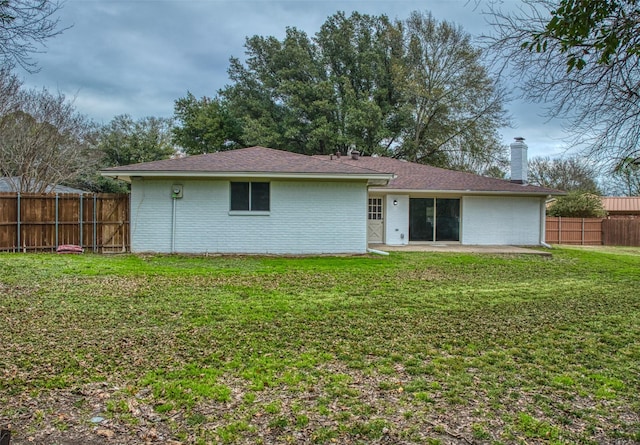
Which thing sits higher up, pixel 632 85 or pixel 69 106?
pixel 69 106

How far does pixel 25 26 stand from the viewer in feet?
14.9

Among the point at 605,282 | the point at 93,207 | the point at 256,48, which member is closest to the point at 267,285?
the point at 605,282

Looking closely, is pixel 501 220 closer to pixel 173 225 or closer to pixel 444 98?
pixel 173 225

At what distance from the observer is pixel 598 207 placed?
2152 cm

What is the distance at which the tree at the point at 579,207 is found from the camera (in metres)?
21.3

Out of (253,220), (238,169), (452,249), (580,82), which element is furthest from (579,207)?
(580,82)

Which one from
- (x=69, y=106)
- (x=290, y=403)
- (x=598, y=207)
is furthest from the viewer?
Result: (x=598, y=207)

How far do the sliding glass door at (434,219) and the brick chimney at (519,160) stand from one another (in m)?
3.01

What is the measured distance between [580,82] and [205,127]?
79.8 ft

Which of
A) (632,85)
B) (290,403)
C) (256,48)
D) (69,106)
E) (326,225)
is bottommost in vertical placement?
(290,403)

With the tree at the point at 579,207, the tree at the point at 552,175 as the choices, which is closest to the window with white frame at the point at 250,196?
the tree at the point at 579,207

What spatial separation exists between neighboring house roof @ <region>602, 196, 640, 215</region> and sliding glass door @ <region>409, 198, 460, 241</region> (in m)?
20.0

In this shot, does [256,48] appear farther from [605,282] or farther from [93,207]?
[605,282]

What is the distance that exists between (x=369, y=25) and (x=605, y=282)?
24.5 meters
